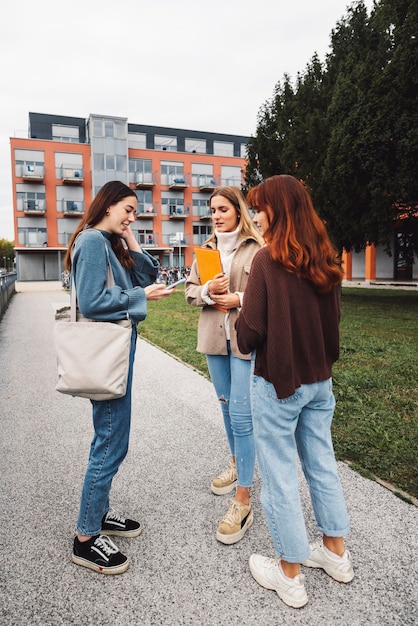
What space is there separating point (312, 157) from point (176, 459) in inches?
640

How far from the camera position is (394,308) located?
48.9 ft

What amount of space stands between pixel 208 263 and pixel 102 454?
126cm

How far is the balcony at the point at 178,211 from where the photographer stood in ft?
166

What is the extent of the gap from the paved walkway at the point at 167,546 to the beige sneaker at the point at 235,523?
47 mm

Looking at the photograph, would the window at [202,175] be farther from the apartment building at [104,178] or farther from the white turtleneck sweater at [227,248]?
the white turtleneck sweater at [227,248]

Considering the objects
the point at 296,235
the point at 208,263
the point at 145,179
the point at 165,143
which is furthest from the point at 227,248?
the point at 165,143

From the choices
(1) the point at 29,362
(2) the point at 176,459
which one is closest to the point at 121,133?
(1) the point at 29,362

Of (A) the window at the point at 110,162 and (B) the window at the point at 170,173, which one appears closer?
(A) the window at the point at 110,162

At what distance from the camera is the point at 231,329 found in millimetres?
2793

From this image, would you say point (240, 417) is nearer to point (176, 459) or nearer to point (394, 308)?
point (176, 459)

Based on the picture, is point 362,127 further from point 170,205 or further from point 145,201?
point 170,205

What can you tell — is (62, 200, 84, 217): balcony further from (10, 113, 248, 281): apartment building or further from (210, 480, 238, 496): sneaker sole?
(210, 480, 238, 496): sneaker sole

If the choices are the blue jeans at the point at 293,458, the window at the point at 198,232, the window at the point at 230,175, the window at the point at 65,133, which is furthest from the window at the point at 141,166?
the blue jeans at the point at 293,458

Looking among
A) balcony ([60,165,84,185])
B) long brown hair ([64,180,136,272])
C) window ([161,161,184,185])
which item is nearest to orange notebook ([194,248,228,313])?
long brown hair ([64,180,136,272])
